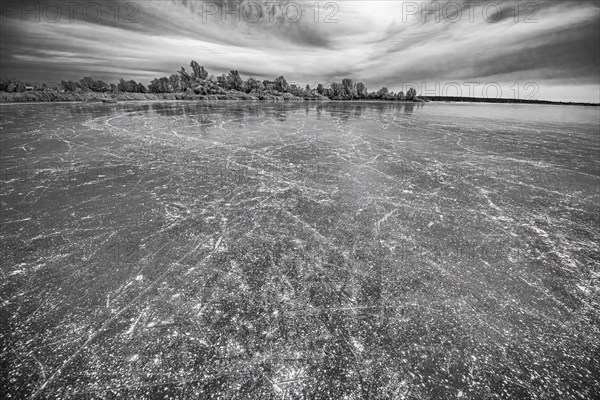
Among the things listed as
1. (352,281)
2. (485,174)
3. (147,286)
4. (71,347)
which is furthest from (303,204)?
(485,174)

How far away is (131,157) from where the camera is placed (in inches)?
272

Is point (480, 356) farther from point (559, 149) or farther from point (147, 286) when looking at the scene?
point (559, 149)

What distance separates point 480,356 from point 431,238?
67.3 inches

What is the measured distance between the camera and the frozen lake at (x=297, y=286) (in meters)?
1.79

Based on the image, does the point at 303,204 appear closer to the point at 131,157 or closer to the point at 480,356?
the point at 480,356

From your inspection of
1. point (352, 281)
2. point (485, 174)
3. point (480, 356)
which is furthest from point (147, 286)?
point (485, 174)

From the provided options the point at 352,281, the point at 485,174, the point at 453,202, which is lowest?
the point at 352,281

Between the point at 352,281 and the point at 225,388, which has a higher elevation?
the point at 352,281

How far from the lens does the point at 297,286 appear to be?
2.57m

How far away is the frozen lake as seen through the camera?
1.79m

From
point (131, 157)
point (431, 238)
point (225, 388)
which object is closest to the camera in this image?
point (225, 388)

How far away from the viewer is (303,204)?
4.39 meters

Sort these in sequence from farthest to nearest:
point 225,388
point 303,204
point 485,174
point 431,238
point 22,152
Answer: point 22,152 < point 485,174 < point 303,204 < point 431,238 < point 225,388

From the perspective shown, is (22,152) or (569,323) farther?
(22,152)
